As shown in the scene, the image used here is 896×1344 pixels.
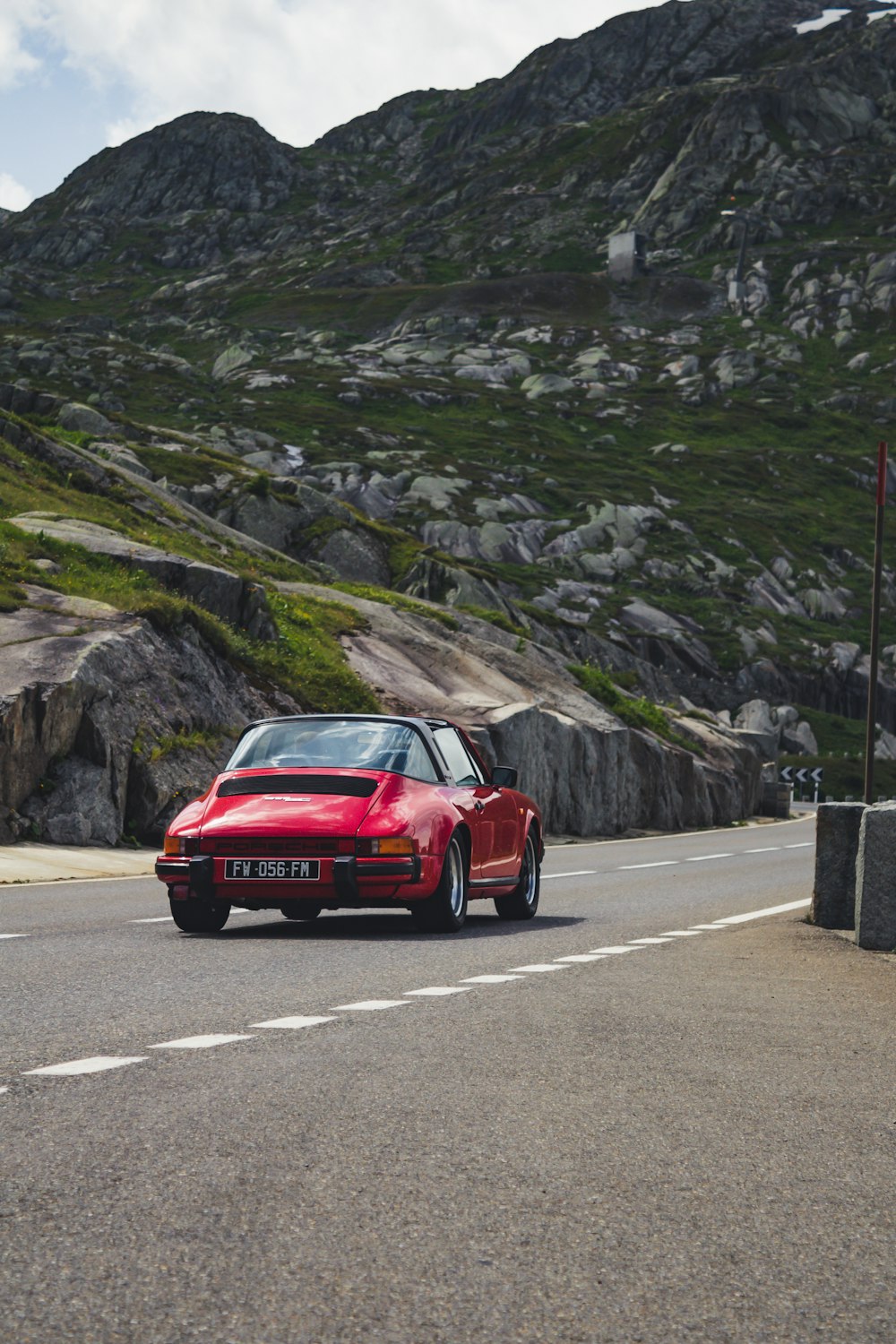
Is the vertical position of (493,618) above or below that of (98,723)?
above

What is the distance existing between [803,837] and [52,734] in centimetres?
2081

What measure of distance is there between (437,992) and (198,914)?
3782 mm

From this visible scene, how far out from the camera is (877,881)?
481 inches

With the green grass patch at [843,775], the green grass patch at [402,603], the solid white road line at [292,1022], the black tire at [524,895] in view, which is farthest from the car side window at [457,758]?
the green grass patch at [843,775]

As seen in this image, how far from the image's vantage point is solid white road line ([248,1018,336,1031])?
24.9 feet

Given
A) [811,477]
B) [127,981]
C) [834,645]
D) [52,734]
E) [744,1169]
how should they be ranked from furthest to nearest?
[811,477]
[834,645]
[52,734]
[127,981]
[744,1169]

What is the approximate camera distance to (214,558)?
1592 inches

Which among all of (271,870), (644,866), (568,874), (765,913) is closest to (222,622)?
(644,866)

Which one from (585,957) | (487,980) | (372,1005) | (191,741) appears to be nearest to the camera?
(372,1005)

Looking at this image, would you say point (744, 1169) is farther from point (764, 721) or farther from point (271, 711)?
point (764, 721)

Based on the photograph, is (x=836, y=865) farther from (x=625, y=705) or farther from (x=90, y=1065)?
(x=625, y=705)

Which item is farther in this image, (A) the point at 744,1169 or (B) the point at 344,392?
(B) the point at 344,392

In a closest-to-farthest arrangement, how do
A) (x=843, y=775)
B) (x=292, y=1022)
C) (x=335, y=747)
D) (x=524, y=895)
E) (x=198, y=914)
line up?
1. (x=292, y=1022)
2. (x=198, y=914)
3. (x=335, y=747)
4. (x=524, y=895)
5. (x=843, y=775)

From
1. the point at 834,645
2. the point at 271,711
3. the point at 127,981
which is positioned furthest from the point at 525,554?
the point at 127,981
